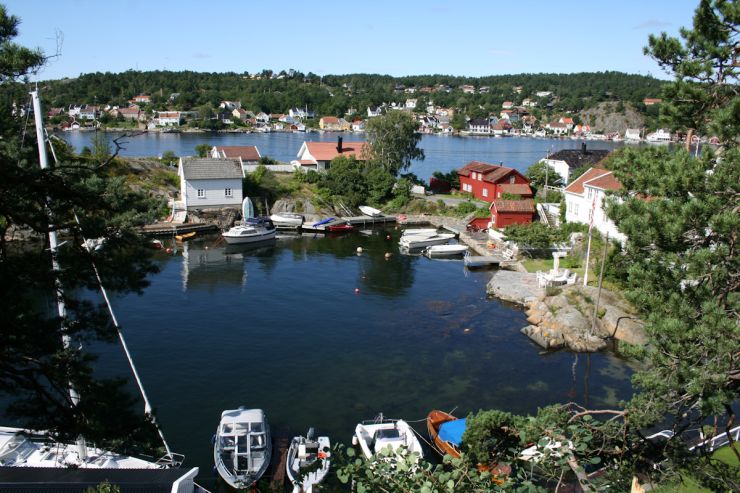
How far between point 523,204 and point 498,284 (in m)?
13.0

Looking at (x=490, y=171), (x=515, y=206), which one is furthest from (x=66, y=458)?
(x=490, y=171)

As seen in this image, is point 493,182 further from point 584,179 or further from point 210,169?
point 210,169

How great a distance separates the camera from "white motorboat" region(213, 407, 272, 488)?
48.5 ft

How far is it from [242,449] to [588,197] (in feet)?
97.5

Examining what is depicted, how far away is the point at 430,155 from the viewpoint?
10350 cm

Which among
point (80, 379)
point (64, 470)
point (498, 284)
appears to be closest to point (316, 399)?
point (64, 470)

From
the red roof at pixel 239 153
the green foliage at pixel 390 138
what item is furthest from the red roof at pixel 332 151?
the red roof at pixel 239 153

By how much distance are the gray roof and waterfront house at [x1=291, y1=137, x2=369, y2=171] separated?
1227 centimetres

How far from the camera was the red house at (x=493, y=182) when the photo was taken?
4872 centimetres

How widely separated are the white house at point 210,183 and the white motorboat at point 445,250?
17335mm

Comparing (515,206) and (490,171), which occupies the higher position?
(490,171)

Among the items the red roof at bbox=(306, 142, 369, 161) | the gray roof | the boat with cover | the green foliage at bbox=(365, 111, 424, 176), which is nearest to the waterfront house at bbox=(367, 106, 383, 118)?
the red roof at bbox=(306, 142, 369, 161)

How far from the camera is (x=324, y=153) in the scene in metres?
59.7

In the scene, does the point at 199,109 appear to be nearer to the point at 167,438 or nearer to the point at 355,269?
the point at 355,269
